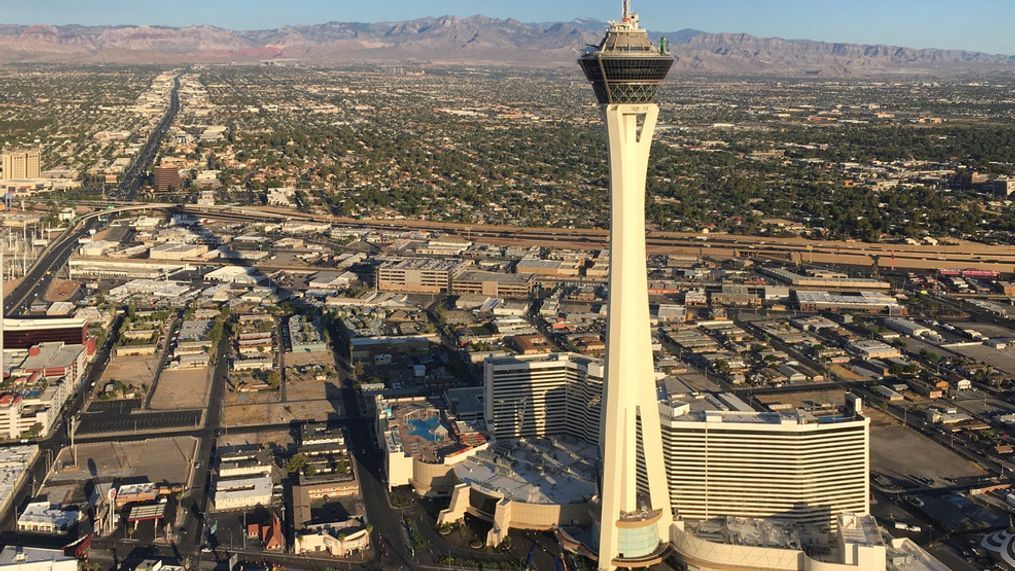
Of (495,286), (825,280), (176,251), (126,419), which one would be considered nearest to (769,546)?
(126,419)

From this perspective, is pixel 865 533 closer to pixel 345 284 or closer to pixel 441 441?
pixel 441 441

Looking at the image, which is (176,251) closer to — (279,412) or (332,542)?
(279,412)

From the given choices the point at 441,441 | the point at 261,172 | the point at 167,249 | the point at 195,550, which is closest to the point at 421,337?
the point at 441,441

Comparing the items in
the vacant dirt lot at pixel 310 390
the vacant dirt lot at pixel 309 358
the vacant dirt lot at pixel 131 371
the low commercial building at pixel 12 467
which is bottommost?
the vacant dirt lot at pixel 310 390

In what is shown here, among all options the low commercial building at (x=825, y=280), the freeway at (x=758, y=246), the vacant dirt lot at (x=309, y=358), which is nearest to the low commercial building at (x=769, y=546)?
the vacant dirt lot at (x=309, y=358)

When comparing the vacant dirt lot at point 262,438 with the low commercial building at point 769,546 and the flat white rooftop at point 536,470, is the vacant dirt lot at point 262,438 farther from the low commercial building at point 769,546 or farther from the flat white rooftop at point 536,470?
the low commercial building at point 769,546

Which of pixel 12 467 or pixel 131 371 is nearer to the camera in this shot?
pixel 12 467
